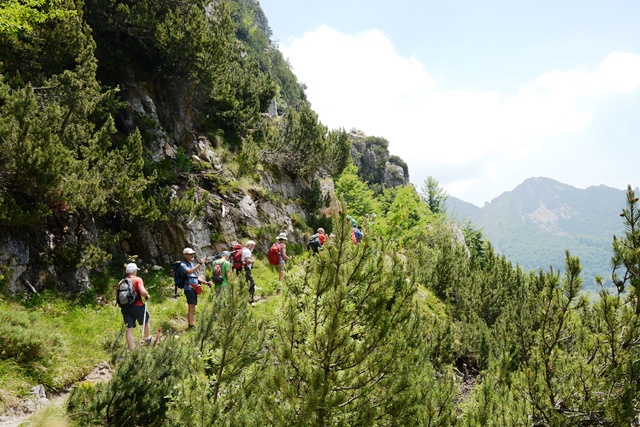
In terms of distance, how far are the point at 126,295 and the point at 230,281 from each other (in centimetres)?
401

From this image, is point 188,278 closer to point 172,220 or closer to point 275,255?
point 275,255

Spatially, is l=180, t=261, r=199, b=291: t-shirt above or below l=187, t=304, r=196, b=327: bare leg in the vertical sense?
above

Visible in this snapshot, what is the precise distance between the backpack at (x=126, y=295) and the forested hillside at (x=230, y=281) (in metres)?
1.06

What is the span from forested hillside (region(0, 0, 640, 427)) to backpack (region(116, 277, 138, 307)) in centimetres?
106

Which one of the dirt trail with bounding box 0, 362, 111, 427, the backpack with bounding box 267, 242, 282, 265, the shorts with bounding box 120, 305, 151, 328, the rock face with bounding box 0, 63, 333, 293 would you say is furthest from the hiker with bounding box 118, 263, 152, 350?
the backpack with bounding box 267, 242, 282, 265

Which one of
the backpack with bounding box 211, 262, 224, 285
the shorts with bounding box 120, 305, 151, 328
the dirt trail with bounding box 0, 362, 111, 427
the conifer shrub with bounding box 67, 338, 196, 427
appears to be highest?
the backpack with bounding box 211, 262, 224, 285

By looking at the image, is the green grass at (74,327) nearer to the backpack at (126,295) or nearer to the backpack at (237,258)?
the backpack at (126,295)

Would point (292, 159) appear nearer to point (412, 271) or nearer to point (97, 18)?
point (97, 18)

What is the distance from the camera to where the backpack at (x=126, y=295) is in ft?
21.7

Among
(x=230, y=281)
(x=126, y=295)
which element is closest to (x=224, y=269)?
(x=126, y=295)

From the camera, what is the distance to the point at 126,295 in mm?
6602

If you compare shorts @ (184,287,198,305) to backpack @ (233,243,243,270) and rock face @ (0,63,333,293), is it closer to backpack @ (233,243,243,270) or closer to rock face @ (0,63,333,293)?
backpack @ (233,243,243,270)

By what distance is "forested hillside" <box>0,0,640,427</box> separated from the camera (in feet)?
11.9

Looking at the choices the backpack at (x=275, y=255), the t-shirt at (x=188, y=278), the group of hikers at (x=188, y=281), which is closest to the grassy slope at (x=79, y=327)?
the group of hikers at (x=188, y=281)
